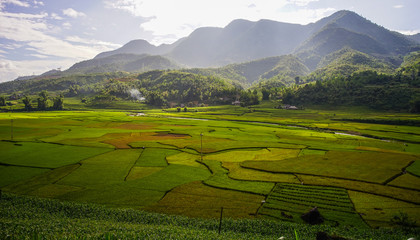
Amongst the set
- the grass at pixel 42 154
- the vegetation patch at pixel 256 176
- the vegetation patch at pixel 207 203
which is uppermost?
the grass at pixel 42 154

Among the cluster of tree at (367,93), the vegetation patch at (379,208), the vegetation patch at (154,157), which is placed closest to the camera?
the vegetation patch at (379,208)

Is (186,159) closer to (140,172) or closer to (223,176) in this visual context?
(140,172)

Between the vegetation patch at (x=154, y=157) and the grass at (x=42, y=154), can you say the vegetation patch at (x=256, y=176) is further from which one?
the grass at (x=42, y=154)

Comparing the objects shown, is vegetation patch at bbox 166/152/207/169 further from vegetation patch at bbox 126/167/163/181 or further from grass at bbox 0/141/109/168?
grass at bbox 0/141/109/168

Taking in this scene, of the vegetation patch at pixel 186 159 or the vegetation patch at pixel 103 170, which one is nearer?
the vegetation patch at pixel 103 170

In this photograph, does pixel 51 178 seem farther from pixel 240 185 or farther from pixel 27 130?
pixel 27 130

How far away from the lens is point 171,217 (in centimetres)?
2397

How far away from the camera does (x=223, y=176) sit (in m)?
36.9

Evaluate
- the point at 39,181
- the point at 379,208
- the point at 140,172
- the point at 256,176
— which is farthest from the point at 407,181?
the point at 39,181

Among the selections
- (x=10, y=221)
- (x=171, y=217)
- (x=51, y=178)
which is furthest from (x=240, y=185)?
(x=51, y=178)

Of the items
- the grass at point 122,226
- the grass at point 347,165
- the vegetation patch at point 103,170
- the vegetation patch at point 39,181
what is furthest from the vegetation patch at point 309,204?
the vegetation patch at point 39,181

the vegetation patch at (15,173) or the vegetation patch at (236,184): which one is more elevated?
the vegetation patch at (15,173)

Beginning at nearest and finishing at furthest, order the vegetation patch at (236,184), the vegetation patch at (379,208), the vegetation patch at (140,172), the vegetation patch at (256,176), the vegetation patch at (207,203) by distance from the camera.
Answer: the vegetation patch at (379,208), the vegetation patch at (207,203), the vegetation patch at (236,184), the vegetation patch at (256,176), the vegetation patch at (140,172)

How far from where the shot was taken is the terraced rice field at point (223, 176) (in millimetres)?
27094
